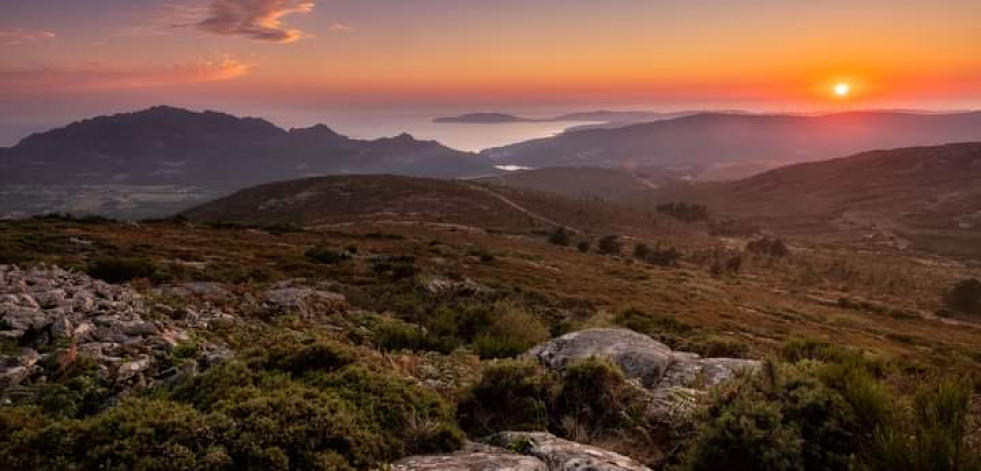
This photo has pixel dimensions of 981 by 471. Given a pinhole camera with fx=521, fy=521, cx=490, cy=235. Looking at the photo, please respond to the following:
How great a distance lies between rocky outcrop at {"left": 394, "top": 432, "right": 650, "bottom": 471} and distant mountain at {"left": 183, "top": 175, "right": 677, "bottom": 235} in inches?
2729

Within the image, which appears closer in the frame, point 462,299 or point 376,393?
point 376,393

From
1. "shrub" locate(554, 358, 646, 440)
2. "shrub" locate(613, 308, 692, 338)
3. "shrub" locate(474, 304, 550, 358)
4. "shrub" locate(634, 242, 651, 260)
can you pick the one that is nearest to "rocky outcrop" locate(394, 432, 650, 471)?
"shrub" locate(554, 358, 646, 440)

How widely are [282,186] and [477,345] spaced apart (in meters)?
137

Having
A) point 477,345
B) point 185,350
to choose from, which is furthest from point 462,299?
point 185,350

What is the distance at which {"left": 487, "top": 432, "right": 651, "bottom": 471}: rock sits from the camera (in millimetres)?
4918

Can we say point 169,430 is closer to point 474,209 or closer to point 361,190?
point 474,209

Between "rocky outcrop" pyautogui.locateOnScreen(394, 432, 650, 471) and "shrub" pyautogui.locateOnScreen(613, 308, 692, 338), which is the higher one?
"rocky outcrop" pyautogui.locateOnScreen(394, 432, 650, 471)

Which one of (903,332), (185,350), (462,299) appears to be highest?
(185,350)

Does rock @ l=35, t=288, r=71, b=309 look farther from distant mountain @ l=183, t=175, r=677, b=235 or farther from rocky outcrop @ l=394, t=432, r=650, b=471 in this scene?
distant mountain @ l=183, t=175, r=677, b=235

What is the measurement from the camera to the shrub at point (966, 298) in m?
47.1

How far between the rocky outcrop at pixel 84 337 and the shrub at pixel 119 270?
497cm

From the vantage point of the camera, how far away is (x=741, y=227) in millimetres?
126375

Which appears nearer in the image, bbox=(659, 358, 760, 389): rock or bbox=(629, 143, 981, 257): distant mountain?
bbox=(659, 358, 760, 389): rock

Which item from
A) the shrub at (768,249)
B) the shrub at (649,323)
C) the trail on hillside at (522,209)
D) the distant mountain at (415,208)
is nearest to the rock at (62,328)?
the shrub at (649,323)
